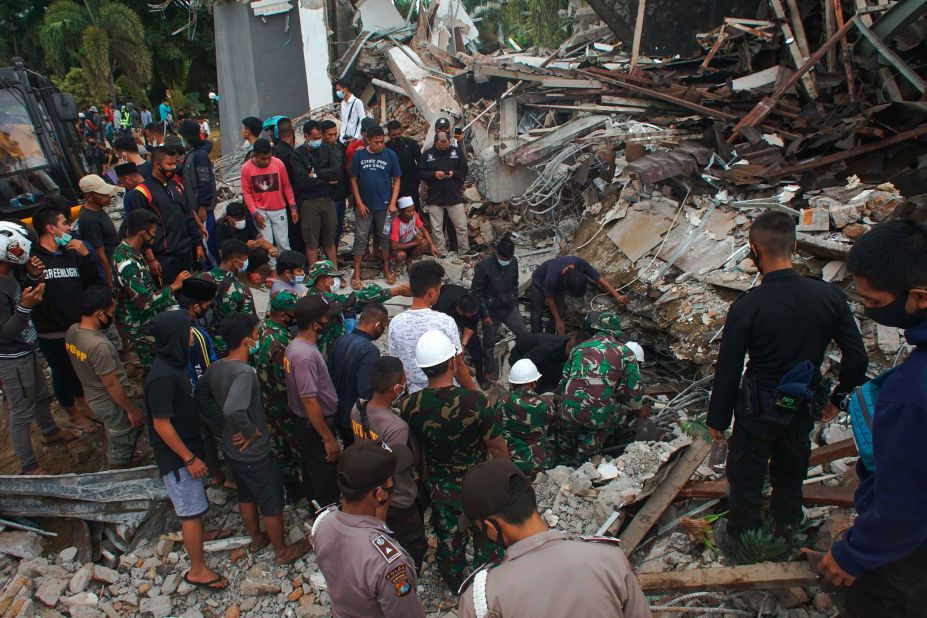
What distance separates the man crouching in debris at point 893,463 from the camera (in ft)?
6.19

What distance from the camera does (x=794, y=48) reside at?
807 centimetres

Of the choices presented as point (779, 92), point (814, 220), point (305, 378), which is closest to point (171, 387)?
point (305, 378)

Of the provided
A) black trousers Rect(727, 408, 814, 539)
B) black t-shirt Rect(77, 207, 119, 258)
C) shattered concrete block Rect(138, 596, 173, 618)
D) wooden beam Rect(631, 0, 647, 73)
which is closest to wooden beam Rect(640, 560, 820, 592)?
black trousers Rect(727, 408, 814, 539)

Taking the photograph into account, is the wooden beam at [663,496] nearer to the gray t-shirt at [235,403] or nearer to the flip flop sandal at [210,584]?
the gray t-shirt at [235,403]

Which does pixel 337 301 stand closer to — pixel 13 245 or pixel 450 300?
pixel 450 300

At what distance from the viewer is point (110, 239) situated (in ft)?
17.9

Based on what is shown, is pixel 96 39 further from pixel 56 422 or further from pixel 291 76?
pixel 56 422

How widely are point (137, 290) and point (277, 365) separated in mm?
1478

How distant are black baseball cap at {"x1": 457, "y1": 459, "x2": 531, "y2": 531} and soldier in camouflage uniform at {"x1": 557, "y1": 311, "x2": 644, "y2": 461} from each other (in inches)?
109

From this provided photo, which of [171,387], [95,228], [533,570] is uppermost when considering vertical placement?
[95,228]

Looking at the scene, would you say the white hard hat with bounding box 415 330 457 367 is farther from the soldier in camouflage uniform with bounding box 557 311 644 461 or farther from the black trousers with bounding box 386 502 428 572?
the soldier in camouflage uniform with bounding box 557 311 644 461

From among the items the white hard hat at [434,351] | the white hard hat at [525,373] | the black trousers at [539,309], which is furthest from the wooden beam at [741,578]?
the black trousers at [539,309]

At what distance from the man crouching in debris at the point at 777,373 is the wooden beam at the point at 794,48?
231 inches

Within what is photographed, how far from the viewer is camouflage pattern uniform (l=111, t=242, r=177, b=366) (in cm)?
465
